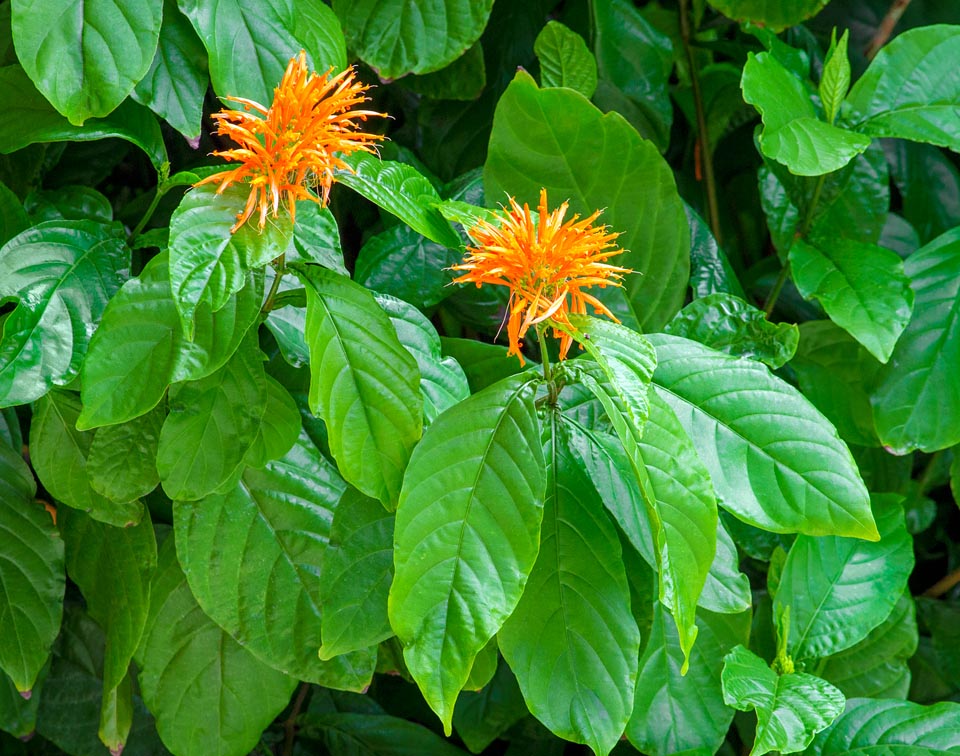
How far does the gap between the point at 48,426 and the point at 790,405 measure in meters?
0.60

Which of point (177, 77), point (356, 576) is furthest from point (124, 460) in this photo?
point (177, 77)

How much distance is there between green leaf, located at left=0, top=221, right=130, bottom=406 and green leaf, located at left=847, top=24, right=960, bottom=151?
708mm

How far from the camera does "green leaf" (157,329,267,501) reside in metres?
0.65

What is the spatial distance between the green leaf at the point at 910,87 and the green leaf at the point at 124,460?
2.37ft

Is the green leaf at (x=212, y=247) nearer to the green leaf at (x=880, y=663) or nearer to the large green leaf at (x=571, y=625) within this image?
the large green leaf at (x=571, y=625)

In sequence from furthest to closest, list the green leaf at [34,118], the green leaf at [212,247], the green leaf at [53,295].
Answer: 1. the green leaf at [34,118]
2. the green leaf at [53,295]
3. the green leaf at [212,247]

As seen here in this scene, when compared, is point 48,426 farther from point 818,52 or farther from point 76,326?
point 818,52

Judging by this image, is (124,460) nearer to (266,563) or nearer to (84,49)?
(266,563)

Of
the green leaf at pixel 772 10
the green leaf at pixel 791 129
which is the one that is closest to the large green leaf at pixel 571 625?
the green leaf at pixel 791 129

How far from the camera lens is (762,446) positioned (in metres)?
0.67

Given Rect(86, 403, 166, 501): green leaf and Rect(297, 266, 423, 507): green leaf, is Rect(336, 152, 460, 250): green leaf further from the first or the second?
Rect(86, 403, 166, 501): green leaf

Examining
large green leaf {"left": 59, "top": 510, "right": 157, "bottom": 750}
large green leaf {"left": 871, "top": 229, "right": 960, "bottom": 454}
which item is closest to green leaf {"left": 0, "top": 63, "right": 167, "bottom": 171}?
large green leaf {"left": 59, "top": 510, "right": 157, "bottom": 750}

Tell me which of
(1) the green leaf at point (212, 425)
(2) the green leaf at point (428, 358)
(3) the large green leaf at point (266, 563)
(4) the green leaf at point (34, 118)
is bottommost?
(3) the large green leaf at point (266, 563)

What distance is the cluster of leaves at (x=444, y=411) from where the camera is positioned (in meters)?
0.59
